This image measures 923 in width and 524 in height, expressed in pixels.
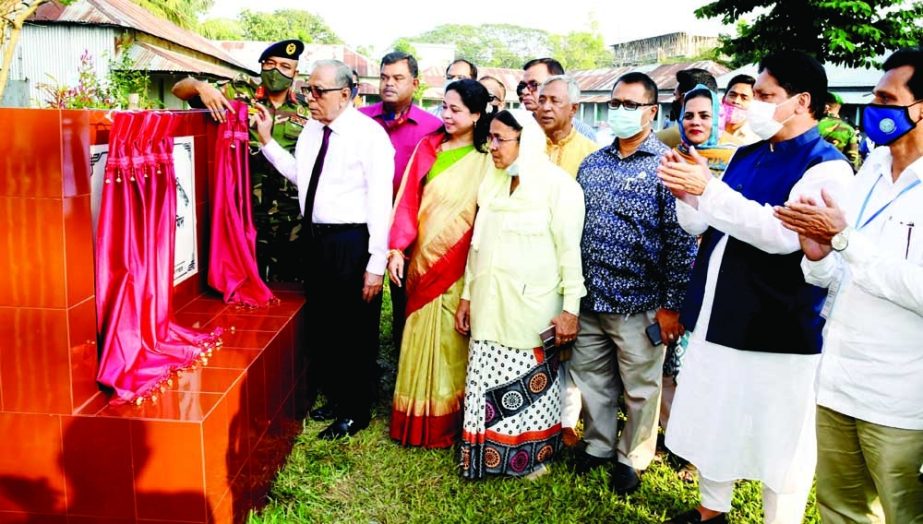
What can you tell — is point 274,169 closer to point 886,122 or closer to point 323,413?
point 323,413

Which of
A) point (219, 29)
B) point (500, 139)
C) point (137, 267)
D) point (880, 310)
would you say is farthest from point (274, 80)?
point (219, 29)

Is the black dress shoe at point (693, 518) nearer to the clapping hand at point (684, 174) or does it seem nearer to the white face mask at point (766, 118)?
the clapping hand at point (684, 174)

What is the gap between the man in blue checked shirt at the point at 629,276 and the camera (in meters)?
3.23

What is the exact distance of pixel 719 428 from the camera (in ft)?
9.17

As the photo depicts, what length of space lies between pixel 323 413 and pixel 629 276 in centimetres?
189

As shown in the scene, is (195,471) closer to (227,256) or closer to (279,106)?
(227,256)

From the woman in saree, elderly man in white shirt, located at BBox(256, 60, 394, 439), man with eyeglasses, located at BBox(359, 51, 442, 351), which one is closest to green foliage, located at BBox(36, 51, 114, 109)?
man with eyeglasses, located at BBox(359, 51, 442, 351)

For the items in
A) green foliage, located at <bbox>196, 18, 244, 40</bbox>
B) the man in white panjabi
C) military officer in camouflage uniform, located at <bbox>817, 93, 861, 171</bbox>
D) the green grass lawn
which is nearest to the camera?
the man in white panjabi

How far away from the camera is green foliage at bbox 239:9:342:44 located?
53812 mm

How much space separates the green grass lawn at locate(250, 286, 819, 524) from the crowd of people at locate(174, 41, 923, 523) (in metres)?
0.09

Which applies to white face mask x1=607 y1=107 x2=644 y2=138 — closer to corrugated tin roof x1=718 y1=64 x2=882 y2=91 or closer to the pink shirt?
the pink shirt

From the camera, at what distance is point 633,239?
324cm

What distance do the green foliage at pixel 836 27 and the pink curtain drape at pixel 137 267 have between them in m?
13.4

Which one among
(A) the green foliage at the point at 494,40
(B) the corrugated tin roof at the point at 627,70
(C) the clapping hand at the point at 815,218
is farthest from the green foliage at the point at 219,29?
(A) the green foliage at the point at 494,40
